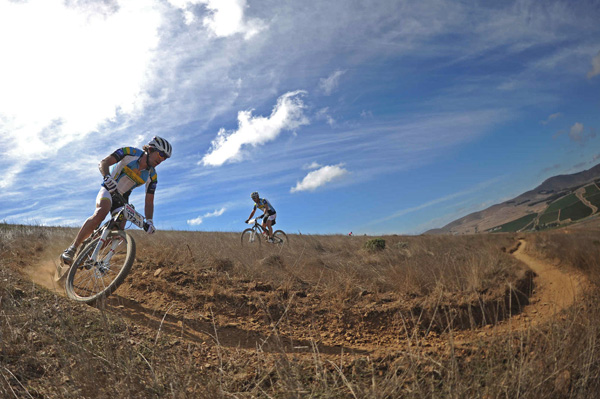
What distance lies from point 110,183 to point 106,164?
0.40 meters

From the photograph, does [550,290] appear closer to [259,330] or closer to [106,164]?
[259,330]

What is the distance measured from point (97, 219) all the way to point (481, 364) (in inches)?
257

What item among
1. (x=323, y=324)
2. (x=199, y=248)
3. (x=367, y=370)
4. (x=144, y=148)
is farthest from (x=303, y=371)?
(x=199, y=248)

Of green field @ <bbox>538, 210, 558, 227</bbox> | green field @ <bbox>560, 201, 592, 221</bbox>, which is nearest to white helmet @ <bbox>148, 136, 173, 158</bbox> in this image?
green field @ <bbox>538, 210, 558, 227</bbox>

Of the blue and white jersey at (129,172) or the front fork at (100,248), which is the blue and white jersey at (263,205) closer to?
the blue and white jersey at (129,172)

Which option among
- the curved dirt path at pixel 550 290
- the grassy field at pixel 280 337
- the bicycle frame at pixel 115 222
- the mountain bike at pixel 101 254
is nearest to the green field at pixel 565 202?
the curved dirt path at pixel 550 290

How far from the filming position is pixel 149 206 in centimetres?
658

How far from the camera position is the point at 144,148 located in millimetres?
6777

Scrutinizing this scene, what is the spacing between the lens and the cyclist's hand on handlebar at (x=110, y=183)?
5941mm

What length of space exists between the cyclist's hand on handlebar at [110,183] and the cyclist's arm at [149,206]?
683mm

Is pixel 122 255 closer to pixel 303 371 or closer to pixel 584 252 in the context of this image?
pixel 303 371

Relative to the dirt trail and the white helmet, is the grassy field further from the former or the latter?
the white helmet

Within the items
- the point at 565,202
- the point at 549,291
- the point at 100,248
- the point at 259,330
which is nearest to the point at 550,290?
the point at 549,291

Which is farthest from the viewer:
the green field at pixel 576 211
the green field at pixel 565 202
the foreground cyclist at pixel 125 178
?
the green field at pixel 565 202
